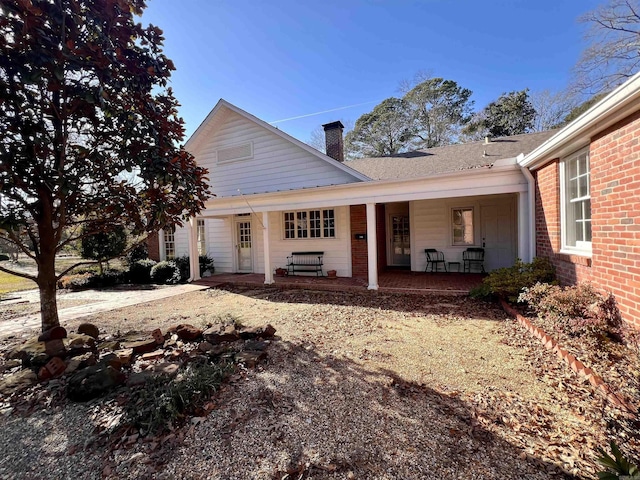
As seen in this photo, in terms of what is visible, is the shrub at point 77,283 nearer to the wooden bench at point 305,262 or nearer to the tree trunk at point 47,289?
the wooden bench at point 305,262

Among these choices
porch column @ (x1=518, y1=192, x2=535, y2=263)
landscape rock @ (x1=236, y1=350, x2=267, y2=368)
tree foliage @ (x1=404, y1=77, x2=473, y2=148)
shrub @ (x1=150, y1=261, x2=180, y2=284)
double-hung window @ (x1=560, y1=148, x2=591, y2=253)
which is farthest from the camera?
tree foliage @ (x1=404, y1=77, x2=473, y2=148)

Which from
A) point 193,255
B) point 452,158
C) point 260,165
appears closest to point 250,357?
point 193,255

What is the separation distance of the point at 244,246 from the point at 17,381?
9018 millimetres

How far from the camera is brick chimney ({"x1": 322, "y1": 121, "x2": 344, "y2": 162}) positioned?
11461mm

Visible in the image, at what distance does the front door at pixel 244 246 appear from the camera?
12000 mm

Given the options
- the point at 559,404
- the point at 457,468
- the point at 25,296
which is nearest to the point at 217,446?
the point at 457,468

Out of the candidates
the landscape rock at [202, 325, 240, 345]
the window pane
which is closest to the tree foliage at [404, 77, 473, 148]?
the window pane

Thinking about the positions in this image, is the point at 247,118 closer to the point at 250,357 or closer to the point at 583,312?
the point at 250,357

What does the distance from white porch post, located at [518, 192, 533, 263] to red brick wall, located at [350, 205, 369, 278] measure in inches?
171

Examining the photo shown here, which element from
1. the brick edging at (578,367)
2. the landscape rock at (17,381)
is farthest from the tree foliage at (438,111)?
the landscape rock at (17,381)

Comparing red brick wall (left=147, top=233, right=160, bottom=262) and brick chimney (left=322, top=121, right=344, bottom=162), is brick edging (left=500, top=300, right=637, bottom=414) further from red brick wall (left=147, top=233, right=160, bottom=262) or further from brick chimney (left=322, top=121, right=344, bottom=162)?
red brick wall (left=147, top=233, right=160, bottom=262)

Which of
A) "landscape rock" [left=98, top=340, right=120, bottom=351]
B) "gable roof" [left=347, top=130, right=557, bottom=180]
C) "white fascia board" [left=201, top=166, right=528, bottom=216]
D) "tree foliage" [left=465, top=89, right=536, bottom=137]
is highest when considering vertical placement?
"tree foliage" [left=465, top=89, right=536, bottom=137]

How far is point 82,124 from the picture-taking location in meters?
3.73

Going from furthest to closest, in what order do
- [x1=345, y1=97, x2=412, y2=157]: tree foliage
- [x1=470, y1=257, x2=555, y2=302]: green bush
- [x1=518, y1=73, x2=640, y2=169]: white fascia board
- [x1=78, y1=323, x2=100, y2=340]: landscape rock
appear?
[x1=345, y1=97, x2=412, y2=157]: tree foliage, [x1=470, y1=257, x2=555, y2=302]: green bush, [x1=78, y1=323, x2=100, y2=340]: landscape rock, [x1=518, y1=73, x2=640, y2=169]: white fascia board
